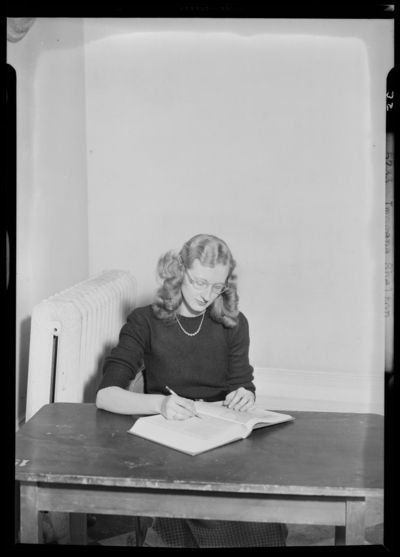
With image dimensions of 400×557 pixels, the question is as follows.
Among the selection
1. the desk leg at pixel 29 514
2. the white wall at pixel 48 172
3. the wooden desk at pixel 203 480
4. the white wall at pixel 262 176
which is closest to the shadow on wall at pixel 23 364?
the white wall at pixel 48 172

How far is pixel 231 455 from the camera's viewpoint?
135cm

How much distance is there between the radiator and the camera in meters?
2.16

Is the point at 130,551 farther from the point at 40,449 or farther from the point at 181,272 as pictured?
the point at 181,272

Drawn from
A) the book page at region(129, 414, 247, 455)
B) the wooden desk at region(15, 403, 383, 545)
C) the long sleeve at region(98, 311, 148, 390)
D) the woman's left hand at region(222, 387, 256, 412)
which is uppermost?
the long sleeve at region(98, 311, 148, 390)

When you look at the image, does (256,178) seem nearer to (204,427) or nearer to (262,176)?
(262,176)

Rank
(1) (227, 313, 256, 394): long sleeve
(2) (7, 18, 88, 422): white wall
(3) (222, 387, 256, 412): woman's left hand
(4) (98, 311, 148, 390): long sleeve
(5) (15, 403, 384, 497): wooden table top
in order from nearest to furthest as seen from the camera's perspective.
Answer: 1. (5) (15, 403, 384, 497): wooden table top
2. (3) (222, 387, 256, 412): woman's left hand
3. (4) (98, 311, 148, 390): long sleeve
4. (1) (227, 313, 256, 394): long sleeve
5. (2) (7, 18, 88, 422): white wall

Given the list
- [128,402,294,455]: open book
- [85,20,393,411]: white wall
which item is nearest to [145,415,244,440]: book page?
[128,402,294,455]: open book

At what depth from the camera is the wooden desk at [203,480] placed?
124 cm

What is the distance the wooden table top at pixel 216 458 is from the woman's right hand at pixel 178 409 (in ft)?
0.36

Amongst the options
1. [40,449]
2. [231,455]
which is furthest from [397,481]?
[40,449]

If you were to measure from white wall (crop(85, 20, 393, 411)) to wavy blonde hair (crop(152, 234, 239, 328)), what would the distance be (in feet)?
2.66

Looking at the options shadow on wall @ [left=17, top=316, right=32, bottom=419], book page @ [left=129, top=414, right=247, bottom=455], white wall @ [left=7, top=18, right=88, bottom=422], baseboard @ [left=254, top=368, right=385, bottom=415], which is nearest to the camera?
book page @ [left=129, top=414, right=247, bottom=455]

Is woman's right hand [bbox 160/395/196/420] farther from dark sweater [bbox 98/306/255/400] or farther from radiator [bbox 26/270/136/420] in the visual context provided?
radiator [bbox 26/270/136/420]

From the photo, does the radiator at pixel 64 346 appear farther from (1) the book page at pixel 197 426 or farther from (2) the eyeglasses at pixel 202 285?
(1) the book page at pixel 197 426
